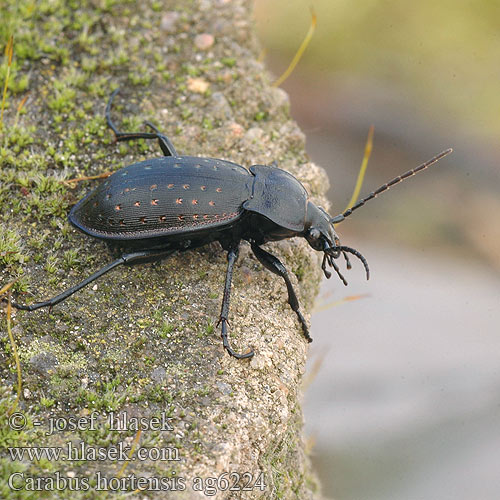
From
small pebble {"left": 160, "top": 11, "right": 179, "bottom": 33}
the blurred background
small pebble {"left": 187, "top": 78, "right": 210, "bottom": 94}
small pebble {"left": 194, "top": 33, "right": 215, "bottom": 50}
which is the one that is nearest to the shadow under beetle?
small pebble {"left": 187, "top": 78, "right": 210, "bottom": 94}

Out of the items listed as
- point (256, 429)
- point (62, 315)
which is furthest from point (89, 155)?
point (256, 429)

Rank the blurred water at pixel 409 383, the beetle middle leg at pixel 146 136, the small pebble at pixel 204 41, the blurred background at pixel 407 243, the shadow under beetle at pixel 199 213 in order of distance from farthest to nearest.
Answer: the blurred background at pixel 407 243
the blurred water at pixel 409 383
the small pebble at pixel 204 41
the beetle middle leg at pixel 146 136
the shadow under beetle at pixel 199 213

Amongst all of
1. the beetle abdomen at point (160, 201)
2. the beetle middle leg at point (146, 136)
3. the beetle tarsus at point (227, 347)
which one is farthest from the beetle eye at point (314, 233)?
the beetle middle leg at point (146, 136)

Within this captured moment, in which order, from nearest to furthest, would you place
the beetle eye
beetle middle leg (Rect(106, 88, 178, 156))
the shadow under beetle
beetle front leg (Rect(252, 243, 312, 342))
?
the shadow under beetle
beetle front leg (Rect(252, 243, 312, 342))
the beetle eye
beetle middle leg (Rect(106, 88, 178, 156))

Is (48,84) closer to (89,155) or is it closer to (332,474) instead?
(89,155)

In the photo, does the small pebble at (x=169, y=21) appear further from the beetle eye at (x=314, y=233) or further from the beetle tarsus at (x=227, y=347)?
the beetle tarsus at (x=227, y=347)

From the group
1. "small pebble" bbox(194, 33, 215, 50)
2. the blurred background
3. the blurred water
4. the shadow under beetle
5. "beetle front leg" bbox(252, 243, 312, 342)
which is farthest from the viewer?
the blurred background

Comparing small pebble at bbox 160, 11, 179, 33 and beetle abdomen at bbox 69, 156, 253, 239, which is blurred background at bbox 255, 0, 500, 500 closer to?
beetle abdomen at bbox 69, 156, 253, 239

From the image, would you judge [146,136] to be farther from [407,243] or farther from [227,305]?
[407,243]

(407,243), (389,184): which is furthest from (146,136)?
(407,243)
